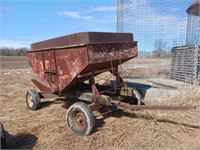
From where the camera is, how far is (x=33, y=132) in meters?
4.34

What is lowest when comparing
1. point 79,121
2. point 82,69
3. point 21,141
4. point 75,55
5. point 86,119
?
point 21,141

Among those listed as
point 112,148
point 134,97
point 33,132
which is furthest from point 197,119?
point 33,132

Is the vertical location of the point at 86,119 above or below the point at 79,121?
above

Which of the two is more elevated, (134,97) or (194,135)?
(134,97)

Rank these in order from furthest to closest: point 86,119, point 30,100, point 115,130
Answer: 1. point 30,100
2. point 115,130
3. point 86,119

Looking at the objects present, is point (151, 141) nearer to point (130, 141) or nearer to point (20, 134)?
point (130, 141)

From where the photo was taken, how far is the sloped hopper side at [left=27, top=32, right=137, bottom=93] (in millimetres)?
4328

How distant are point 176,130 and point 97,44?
229 cm

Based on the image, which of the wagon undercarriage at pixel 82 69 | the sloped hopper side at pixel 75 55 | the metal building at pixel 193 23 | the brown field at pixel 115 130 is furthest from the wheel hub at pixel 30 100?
the metal building at pixel 193 23

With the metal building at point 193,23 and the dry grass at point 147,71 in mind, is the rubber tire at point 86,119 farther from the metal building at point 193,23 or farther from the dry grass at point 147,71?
the dry grass at point 147,71

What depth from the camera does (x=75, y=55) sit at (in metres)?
4.49

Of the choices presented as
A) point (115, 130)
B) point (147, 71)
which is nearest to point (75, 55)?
point (115, 130)

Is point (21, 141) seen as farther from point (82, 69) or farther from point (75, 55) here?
point (75, 55)

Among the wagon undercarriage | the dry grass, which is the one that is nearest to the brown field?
the wagon undercarriage
